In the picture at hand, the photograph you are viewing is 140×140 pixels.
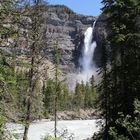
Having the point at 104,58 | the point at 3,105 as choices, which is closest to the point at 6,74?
the point at 3,105

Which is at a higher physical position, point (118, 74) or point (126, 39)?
point (126, 39)

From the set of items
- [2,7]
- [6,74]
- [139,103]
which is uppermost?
[2,7]

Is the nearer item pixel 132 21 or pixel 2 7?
pixel 2 7

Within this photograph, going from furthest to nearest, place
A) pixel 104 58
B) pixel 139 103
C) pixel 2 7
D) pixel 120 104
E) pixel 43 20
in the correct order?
pixel 104 58 → pixel 120 104 → pixel 43 20 → pixel 139 103 → pixel 2 7

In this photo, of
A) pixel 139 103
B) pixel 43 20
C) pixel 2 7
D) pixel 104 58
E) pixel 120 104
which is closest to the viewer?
pixel 2 7

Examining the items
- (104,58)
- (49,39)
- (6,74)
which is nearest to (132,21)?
(49,39)

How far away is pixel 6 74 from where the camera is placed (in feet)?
32.1

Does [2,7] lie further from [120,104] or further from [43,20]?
[120,104]

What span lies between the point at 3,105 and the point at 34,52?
15.4m

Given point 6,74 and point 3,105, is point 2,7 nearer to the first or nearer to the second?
point 6,74

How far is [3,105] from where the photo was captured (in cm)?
973

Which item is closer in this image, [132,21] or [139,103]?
[139,103]

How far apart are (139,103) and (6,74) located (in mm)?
7399

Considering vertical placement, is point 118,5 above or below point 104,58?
above
